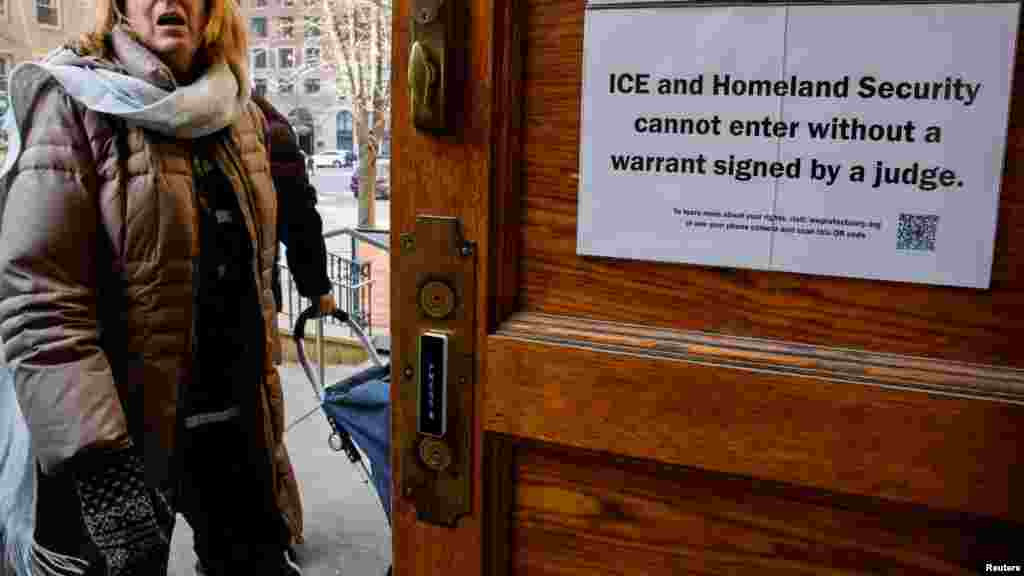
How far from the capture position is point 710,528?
1.25 meters

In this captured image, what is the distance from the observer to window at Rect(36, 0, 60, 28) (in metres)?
11.8

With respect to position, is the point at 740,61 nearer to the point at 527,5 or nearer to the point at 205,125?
the point at 527,5

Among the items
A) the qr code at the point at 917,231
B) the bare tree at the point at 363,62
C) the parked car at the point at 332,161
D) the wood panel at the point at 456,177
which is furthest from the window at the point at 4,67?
the parked car at the point at 332,161

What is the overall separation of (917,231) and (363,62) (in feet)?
60.3

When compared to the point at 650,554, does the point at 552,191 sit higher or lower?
higher

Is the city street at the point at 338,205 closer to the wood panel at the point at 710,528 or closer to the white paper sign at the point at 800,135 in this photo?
the wood panel at the point at 710,528

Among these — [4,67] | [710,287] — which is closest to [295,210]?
[710,287]

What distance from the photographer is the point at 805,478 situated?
1.16 meters

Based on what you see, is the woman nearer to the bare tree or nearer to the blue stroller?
the blue stroller

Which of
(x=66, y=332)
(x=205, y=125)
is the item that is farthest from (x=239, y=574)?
(x=205, y=125)

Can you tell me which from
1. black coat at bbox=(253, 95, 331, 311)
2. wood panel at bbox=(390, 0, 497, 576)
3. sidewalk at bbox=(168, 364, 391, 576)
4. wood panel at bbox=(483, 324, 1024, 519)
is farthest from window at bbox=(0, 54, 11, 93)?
wood panel at bbox=(483, 324, 1024, 519)

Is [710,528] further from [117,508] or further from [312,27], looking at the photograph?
[312,27]

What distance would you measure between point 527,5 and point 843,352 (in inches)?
25.2

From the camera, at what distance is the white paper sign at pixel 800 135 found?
1.06 meters
